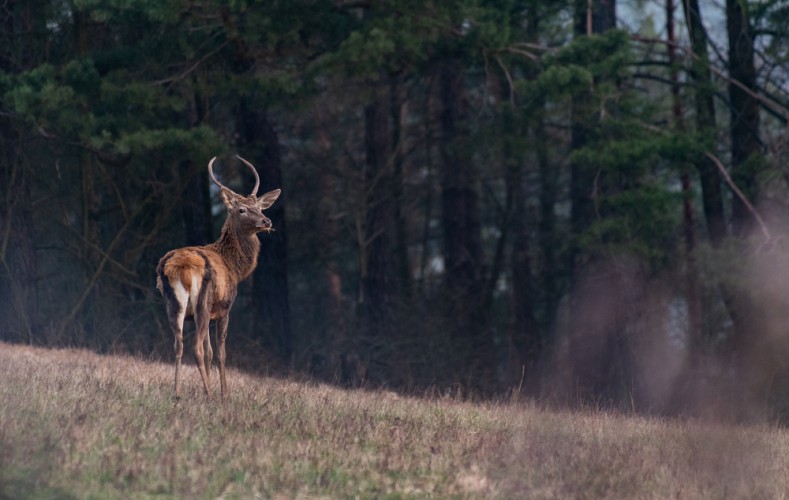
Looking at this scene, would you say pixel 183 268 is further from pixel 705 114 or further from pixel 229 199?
pixel 705 114

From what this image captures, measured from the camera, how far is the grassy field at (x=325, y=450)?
7.00 meters

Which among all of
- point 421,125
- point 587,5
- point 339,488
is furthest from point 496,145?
point 339,488

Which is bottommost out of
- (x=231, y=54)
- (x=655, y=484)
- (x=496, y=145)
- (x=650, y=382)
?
(x=650, y=382)

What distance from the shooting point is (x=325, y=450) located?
795cm

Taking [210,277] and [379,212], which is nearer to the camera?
[210,277]

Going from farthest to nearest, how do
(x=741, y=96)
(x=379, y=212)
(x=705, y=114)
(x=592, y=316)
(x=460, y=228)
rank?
1. (x=460, y=228)
2. (x=379, y=212)
3. (x=592, y=316)
4. (x=741, y=96)
5. (x=705, y=114)

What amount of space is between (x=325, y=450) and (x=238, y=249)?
11.8 feet

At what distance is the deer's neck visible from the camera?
1104cm

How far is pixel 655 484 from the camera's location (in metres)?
7.99

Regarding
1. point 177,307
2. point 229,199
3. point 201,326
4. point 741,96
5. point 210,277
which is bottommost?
point 201,326

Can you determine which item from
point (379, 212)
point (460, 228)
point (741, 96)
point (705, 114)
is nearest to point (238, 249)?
point (705, 114)

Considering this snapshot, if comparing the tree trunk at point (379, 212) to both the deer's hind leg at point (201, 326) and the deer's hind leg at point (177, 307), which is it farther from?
the deer's hind leg at point (177, 307)

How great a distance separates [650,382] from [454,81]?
831 cm

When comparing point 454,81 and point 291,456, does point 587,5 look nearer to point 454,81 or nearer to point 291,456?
point 454,81
